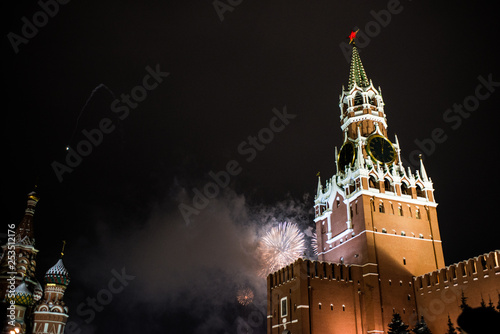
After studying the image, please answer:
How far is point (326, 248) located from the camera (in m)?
50.4

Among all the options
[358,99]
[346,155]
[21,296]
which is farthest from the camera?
[21,296]

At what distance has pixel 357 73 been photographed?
199ft

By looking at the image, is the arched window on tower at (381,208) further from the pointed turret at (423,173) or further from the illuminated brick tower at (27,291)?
the illuminated brick tower at (27,291)

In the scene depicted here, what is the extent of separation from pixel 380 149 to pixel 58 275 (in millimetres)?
48615

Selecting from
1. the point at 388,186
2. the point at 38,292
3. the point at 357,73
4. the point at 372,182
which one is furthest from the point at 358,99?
the point at 38,292

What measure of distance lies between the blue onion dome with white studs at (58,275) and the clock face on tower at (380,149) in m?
46.8

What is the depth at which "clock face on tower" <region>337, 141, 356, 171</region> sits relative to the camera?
51287 millimetres

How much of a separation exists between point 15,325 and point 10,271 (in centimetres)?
868

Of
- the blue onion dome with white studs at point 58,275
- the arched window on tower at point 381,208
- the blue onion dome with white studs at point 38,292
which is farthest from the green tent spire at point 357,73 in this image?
the blue onion dome with white studs at point 38,292

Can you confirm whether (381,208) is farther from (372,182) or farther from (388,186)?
(388,186)

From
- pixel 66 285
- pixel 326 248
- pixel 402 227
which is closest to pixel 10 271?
pixel 66 285

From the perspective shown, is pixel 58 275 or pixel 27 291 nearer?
pixel 27 291

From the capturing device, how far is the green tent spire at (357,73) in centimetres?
5909

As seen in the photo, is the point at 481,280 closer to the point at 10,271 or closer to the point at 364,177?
the point at 364,177
